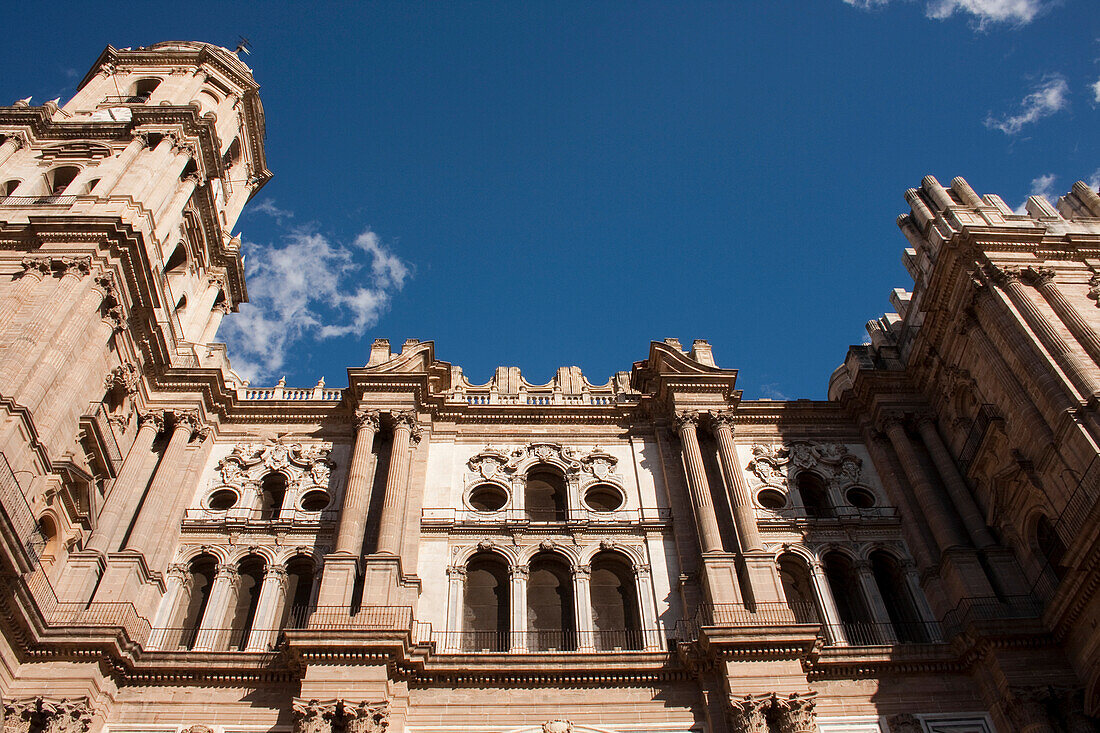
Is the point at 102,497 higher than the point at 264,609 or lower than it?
higher

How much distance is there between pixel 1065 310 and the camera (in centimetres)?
2262

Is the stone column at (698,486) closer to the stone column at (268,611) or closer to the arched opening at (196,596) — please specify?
the stone column at (268,611)

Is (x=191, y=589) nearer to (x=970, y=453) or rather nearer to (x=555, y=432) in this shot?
(x=555, y=432)

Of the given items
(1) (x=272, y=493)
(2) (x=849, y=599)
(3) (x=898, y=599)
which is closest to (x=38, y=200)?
(1) (x=272, y=493)

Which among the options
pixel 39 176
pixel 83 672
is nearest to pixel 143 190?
pixel 39 176

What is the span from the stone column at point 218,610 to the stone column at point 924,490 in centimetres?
1700

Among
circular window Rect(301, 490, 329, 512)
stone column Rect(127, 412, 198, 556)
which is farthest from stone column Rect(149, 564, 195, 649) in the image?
circular window Rect(301, 490, 329, 512)

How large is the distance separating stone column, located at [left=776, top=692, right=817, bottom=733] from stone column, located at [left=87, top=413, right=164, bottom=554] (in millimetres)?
15319

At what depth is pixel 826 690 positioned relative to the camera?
19.2 m

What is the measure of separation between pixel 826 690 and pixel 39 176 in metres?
27.9

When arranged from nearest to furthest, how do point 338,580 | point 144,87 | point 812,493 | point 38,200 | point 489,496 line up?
point 338,580 < point 489,496 < point 812,493 < point 38,200 < point 144,87

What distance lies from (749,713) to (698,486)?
262 inches

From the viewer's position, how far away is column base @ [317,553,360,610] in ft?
65.9

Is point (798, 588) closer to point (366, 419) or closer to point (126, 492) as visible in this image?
point (366, 419)
